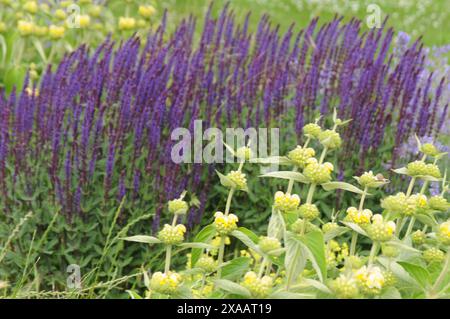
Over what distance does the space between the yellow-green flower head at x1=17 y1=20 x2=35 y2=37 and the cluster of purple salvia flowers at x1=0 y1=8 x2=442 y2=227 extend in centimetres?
92

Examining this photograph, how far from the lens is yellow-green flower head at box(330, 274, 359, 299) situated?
5.88ft

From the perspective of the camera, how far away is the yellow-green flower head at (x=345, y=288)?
5.88 feet

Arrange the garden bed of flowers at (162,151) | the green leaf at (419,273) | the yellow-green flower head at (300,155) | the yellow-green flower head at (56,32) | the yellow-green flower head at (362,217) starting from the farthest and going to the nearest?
1. the yellow-green flower head at (56,32)
2. the garden bed of flowers at (162,151)
3. the yellow-green flower head at (300,155)
4. the yellow-green flower head at (362,217)
5. the green leaf at (419,273)

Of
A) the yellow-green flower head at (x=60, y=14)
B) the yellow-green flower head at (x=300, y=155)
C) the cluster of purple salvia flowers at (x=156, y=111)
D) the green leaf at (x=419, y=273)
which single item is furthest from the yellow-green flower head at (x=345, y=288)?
the yellow-green flower head at (x=60, y=14)

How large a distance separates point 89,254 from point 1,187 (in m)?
0.50

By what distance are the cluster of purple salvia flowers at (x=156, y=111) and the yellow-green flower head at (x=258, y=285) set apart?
1483 mm

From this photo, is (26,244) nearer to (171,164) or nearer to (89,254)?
(89,254)

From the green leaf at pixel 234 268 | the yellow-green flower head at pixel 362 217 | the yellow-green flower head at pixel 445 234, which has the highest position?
the yellow-green flower head at pixel 445 234

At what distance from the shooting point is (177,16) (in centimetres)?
759

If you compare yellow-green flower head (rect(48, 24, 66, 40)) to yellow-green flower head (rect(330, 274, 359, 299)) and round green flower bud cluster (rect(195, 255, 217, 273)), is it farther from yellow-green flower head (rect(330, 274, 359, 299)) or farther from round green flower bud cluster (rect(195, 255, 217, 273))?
yellow-green flower head (rect(330, 274, 359, 299))

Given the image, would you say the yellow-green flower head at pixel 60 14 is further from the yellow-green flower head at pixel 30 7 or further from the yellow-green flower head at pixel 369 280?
the yellow-green flower head at pixel 369 280

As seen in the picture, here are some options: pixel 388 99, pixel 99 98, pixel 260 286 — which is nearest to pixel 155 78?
pixel 99 98

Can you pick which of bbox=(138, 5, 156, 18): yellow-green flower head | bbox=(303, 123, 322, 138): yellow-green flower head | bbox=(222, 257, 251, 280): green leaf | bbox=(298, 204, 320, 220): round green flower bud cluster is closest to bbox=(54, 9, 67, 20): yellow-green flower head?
bbox=(138, 5, 156, 18): yellow-green flower head

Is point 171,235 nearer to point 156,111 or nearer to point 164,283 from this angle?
point 164,283
